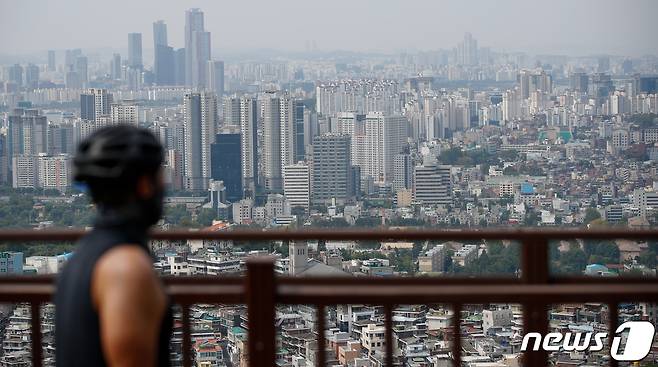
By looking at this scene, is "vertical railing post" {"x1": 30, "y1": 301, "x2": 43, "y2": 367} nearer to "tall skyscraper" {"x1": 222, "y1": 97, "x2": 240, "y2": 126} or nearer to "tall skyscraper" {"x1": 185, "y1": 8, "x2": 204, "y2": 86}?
"tall skyscraper" {"x1": 222, "y1": 97, "x2": 240, "y2": 126}

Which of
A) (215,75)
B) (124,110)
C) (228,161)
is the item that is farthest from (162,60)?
(228,161)

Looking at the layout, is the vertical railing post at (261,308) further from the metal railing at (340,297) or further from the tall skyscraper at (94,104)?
the tall skyscraper at (94,104)

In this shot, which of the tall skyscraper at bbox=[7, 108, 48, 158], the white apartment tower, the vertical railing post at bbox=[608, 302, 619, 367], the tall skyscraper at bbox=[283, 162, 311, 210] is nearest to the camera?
the vertical railing post at bbox=[608, 302, 619, 367]

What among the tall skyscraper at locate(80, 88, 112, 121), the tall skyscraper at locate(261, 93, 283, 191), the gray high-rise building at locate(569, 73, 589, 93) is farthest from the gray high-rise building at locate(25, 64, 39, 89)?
the gray high-rise building at locate(569, 73, 589, 93)

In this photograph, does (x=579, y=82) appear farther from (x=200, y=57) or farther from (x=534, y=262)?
(x=534, y=262)

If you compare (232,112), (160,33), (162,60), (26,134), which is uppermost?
(160,33)

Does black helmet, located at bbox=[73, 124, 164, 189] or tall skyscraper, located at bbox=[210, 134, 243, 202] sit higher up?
black helmet, located at bbox=[73, 124, 164, 189]

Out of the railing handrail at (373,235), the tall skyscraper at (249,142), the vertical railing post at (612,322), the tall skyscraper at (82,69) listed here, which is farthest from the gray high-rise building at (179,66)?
the vertical railing post at (612,322)

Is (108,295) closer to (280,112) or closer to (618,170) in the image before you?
(618,170)
